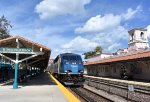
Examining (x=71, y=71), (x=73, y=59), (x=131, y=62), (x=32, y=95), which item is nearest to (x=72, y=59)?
(x=73, y=59)

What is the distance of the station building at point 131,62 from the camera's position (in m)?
34.8

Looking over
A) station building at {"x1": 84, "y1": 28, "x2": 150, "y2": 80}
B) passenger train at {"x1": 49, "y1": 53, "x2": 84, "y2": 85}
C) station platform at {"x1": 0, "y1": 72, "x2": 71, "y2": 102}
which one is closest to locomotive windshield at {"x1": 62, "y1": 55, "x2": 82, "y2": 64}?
passenger train at {"x1": 49, "y1": 53, "x2": 84, "y2": 85}

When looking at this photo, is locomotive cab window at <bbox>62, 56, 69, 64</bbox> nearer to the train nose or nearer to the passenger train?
the passenger train

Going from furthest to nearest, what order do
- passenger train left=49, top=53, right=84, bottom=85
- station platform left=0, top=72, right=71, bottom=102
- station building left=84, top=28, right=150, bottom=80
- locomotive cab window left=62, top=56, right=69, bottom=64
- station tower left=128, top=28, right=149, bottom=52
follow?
station tower left=128, top=28, right=149, bottom=52 < station building left=84, top=28, right=150, bottom=80 < locomotive cab window left=62, top=56, right=69, bottom=64 < passenger train left=49, top=53, right=84, bottom=85 < station platform left=0, top=72, right=71, bottom=102

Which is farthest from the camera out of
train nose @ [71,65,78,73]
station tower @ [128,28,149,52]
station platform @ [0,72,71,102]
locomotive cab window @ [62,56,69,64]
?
station tower @ [128,28,149,52]

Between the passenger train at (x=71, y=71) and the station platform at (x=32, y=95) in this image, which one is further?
the passenger train at (x=71, y=71)

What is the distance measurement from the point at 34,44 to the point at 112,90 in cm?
831

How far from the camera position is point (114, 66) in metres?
50.6

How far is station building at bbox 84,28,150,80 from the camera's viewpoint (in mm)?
34781

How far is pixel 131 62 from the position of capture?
128 feet

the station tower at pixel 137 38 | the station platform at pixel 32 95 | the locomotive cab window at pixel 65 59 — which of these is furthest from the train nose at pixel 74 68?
the station tower at pixel 137 38

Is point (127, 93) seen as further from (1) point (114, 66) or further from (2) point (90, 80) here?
(1) point (114, 66)

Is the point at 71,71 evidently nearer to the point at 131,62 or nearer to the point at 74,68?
the point at 74,68

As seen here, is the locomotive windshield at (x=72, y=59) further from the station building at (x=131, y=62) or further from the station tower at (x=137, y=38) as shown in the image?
the station tower at (x=137, y=38)
